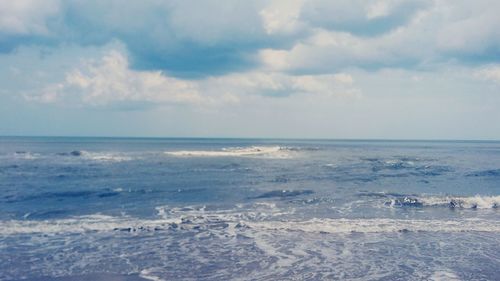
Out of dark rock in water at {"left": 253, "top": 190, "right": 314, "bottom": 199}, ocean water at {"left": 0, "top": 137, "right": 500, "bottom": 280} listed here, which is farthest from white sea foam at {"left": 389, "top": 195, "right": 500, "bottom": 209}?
dark rock in water at {"left": 253, "top": 190, "right": 314, "bottom": 199}

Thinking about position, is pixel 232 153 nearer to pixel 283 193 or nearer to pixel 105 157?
pixel 105 157

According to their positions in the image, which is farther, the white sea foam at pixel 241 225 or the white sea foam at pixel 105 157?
the white sea foam at pixel 105 157

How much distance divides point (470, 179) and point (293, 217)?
27026mm

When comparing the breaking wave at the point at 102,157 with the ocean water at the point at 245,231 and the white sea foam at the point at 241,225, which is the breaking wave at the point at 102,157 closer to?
the ocean water at the point at 245,231

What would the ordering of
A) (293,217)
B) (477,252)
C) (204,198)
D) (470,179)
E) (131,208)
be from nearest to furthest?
(477,252) → (293,217) → (131,208) → (204,198) → (470,179)

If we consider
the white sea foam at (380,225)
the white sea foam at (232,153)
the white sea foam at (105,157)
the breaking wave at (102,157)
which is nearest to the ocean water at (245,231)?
the white sea foam at (380,225)

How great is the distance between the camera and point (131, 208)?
23.8 meters

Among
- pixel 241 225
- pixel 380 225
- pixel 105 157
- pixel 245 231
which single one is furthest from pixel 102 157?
pixel 380 225

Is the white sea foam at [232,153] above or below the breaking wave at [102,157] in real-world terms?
below

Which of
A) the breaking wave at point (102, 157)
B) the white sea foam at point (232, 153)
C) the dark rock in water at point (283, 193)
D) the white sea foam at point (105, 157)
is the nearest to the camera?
the dark rock in water at point (283, 193)

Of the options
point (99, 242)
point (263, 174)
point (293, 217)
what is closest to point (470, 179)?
point (263, 174)

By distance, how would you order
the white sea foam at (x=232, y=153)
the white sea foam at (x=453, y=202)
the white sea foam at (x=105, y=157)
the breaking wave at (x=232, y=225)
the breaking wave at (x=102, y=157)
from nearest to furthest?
the breaking wave at (x=232, y=225) < the white sea foam at (x=453, y=202) < the white sea foam at (x=105, y=157) < the breaking wave at (x=102, y=157) < the white sea foam at (x=232, y=153)

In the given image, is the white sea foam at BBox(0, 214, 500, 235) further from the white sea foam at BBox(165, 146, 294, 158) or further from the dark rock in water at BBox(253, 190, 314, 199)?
the white sea foam at BBox(165, 146, 294, 158)

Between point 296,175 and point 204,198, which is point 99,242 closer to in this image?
point 204,198
